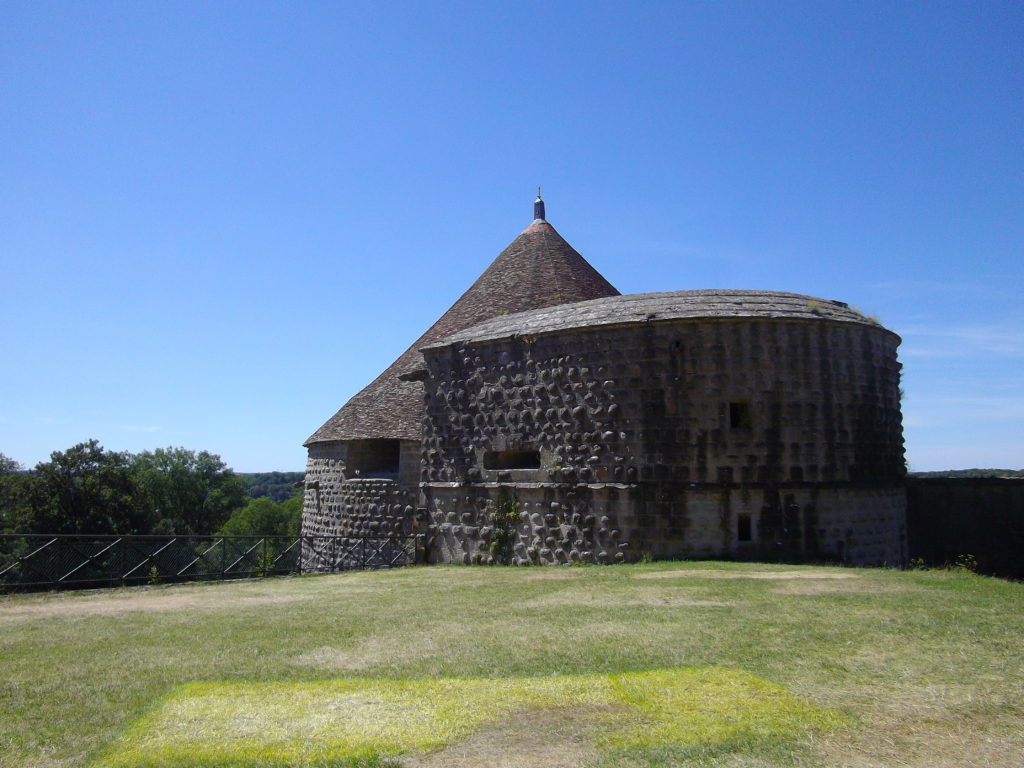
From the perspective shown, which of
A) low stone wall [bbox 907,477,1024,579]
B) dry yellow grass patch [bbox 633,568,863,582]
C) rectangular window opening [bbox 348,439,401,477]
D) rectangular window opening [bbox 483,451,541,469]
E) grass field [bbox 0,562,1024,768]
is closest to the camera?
grass field [bbox 0,562,1024,768]

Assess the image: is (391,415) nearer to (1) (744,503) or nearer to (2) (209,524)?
(1) (744,503)

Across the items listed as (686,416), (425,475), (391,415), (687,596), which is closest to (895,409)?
(686,416)

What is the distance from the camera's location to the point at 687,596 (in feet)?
31.6

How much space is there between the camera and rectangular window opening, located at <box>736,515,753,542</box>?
13383mm

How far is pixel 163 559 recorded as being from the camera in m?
14.3

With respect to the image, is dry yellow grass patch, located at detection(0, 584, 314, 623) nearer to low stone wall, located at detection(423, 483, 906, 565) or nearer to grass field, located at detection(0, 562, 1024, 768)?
grass field, located at detection(0, 562, 1024, 768)

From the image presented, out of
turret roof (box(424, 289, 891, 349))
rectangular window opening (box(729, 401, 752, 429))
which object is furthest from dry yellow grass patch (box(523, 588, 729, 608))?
turret roof (box(424, 289, 891, 349))

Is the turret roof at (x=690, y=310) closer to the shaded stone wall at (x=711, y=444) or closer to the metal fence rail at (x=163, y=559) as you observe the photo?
the shaded stone wall at (x=711, y=444)

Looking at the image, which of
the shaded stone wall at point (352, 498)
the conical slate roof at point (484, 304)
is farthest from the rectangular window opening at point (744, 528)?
the conical slate roof at point (484, 304)

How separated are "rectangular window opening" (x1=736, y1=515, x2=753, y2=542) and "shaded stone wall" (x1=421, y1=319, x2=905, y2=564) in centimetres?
2

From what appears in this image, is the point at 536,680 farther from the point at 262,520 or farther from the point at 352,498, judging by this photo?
the point at 262,520

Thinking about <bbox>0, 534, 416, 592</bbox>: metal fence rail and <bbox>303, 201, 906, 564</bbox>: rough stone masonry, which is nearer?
<bbox>0, 534, 416, 592</bbox>: metal fence rail

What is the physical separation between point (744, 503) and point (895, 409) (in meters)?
4.57

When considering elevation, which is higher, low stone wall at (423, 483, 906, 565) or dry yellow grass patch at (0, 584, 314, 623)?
low stone wall at (423, 483, 906, 565)
